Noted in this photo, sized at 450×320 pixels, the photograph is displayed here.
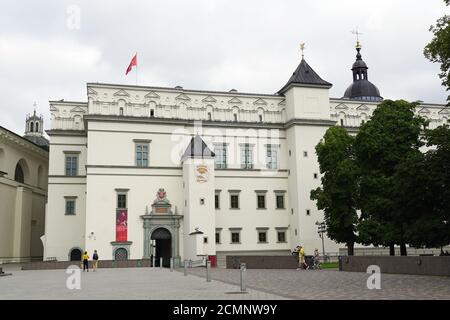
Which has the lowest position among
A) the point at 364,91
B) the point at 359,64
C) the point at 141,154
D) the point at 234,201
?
the point at 234,201

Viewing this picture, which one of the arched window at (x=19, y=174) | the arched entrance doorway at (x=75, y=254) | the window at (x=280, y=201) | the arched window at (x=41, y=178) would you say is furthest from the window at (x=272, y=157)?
the arched window at (x=41, y=178)

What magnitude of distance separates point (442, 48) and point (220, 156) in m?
33.0

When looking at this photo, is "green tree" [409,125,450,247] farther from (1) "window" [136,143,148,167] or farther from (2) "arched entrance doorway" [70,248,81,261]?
(2) "arched entrance doorway" [70,248,81,261]

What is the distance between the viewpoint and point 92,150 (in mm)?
46031

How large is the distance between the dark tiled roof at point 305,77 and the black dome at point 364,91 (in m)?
16.7

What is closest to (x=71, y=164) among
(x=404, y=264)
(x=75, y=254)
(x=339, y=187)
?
(x=75, y=254)

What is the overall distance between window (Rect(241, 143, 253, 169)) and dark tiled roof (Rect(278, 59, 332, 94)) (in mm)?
7041

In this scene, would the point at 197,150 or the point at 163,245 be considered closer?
the point at 197,150

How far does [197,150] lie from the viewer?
155 ft

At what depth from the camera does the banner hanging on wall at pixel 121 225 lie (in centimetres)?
4553

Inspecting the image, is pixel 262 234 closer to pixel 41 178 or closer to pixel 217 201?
pixel 217 201

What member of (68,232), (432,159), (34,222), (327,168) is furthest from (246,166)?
(432,159)

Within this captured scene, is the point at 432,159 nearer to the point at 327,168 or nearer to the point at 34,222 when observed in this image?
the point at 327,168

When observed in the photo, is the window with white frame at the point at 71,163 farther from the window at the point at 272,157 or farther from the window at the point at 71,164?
the window at the point at 272,157
